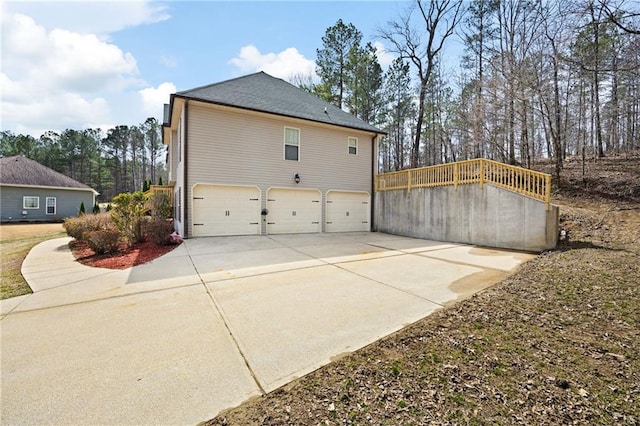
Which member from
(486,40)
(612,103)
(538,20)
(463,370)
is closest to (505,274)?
(463,370)

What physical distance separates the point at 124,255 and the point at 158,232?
120 cm

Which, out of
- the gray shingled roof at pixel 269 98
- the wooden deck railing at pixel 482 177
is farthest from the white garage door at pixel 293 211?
the wooden deck railing at pixel 482 177

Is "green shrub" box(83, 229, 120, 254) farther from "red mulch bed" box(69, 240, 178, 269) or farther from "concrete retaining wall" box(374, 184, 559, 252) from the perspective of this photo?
"concrete retaining wall" box(374, 184, 559, 252)

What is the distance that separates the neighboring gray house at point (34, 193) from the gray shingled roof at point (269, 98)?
19188mm

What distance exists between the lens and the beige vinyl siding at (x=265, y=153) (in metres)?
9.06

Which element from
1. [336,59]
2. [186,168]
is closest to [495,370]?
[186,168]

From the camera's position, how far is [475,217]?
847 centimetres

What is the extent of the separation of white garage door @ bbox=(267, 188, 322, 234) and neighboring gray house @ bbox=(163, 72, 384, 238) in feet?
0.13

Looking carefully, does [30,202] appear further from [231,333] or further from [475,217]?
[475,217]

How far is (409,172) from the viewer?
10734 mm

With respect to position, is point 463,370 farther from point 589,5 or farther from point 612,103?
point 612,103

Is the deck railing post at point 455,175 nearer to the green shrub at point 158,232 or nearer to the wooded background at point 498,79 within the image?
the wooded background at point 498,79

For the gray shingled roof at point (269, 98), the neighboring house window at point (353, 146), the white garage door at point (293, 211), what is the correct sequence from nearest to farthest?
the gray shingled roof at point (269, 98) → the white garage door at point (293, 211) → the neighboring house window at point (353, 146)

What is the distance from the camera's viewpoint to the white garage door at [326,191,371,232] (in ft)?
38.2
